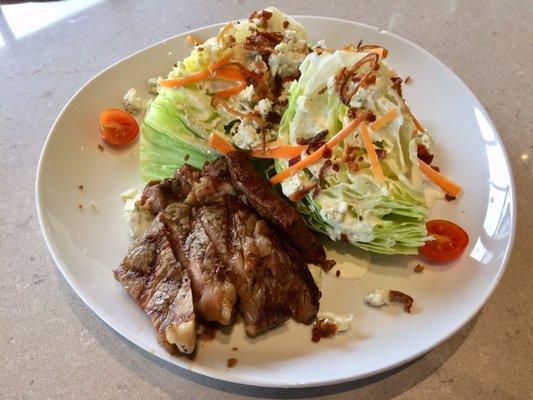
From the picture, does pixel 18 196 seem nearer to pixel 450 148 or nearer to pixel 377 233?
pixel 377 233

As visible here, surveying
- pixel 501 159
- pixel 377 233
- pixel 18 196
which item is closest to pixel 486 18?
pixel 501 159

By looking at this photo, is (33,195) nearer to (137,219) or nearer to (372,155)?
(137,219)

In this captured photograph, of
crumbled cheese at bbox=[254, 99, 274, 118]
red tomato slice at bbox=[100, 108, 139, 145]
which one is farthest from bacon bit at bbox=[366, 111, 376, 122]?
red tomato slice at bbox=[100, 108, 139, 145]

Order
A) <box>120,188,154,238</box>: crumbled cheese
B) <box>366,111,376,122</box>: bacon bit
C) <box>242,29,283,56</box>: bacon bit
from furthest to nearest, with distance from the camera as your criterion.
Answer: <box>242,29,283,56</box>: bacon bit < <box>120,188,154,238</box>: crumbled cheese < <box>366,111,376,122</box>: bacon bit

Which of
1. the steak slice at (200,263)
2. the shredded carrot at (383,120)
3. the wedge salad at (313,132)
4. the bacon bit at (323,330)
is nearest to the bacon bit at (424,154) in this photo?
the wedge salad at (313,132)

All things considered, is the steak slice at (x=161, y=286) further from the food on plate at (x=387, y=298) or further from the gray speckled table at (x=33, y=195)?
the food on plate at (x=387, y=298)

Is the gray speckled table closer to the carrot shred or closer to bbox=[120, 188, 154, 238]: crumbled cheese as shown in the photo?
bbox=[120, 188, 154, 238]: crumbled cheese
